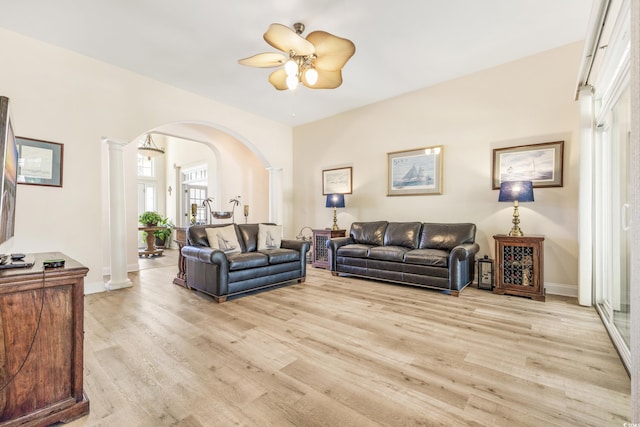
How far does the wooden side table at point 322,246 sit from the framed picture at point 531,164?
8.72 feet

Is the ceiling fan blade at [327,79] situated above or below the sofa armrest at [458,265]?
above

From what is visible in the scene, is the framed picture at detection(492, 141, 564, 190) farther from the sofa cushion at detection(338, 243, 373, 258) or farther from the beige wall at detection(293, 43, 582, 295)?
the sofa cushion at detection(338, 243, 373, 258)

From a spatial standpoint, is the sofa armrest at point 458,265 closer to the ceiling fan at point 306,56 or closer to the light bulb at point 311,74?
the ceiling fan at point 306,56

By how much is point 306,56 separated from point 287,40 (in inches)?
12.6

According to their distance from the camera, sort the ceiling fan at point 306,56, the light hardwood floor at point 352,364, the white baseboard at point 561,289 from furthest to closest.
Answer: the white baseboard at point 561,289 → the ceiling fan at point 306,56 → the light hardwood floor at point 352,364

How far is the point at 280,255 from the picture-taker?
3996 millimetres

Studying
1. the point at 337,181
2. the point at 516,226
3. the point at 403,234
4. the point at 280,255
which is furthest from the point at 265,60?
the point at 516,226

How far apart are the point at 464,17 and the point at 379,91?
1.88m

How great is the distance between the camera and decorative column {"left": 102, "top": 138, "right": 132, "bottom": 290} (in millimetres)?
3936

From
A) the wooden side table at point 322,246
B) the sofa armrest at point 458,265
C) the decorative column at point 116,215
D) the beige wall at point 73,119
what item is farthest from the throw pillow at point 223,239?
the sofa armrest at point 458,265

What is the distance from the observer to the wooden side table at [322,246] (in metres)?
5.28

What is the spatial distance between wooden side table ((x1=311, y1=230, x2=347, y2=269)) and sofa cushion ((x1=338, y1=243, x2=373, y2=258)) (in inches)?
26.3

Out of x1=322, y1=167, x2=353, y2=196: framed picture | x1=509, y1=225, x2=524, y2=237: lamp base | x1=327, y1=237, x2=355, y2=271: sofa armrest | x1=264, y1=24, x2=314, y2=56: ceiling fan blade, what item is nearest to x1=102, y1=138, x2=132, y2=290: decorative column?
x1=264, y1=24, x2=314, y2=56: ceiling fan blade

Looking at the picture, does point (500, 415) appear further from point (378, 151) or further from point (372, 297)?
point (378, 151)
